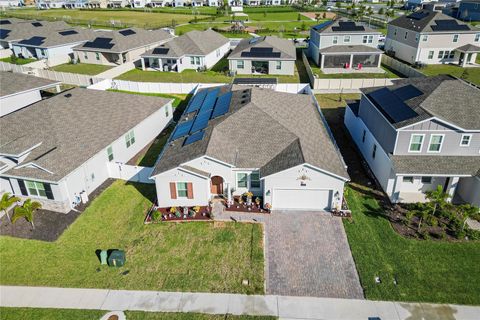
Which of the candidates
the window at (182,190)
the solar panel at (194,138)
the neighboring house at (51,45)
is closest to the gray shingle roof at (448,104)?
the solar panel at (194,138)

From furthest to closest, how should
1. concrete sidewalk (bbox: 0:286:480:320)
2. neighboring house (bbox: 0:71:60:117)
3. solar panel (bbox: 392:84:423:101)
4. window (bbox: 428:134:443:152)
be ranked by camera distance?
neighboring house (bbox: 0:71:60:117) → solar panel (bbox: 392:84:423:101) → window (bbox: 428:134:443:152) → concrete sidewalk (bbox: 0:286:480:320)

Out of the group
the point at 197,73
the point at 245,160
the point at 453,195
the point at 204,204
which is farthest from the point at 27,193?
the point at 197,73

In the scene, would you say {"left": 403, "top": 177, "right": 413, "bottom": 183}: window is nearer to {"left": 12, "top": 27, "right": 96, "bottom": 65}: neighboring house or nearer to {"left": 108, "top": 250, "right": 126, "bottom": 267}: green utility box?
{"left": 108, "top": 250, "right": 126, "bottom": 267}: green utility box

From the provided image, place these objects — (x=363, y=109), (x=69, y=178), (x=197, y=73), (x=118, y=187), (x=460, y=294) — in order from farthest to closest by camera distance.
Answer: (x=197, y=73), (x=363, y=109), (x=118, y=187), (x=69, y=178), (x=460, y=294)

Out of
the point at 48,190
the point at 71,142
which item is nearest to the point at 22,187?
the point at 48,190

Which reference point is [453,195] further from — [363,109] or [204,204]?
[204,204]

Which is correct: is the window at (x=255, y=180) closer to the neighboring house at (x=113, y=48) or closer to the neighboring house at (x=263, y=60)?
Answer: the neighboring house at (x=263, y=60)

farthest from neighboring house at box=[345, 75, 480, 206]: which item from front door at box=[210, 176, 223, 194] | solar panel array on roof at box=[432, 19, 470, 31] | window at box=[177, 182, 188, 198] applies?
solar panel array on roof at box=[432, 19, 470, 31]
